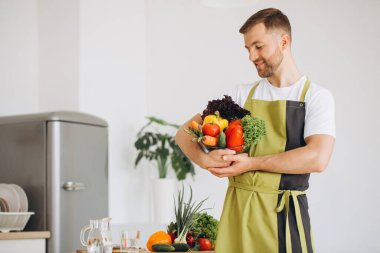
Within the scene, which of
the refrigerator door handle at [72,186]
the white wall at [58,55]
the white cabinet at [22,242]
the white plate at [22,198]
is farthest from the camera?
the white wall at [58,55]

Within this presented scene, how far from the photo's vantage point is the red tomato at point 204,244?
7.92 feet

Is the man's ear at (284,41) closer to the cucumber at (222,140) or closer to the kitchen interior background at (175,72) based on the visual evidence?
the cucumber at (222,140)

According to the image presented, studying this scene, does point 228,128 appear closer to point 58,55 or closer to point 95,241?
point 95,241

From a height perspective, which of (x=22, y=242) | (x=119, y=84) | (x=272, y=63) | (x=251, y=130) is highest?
(x=119, y=84)

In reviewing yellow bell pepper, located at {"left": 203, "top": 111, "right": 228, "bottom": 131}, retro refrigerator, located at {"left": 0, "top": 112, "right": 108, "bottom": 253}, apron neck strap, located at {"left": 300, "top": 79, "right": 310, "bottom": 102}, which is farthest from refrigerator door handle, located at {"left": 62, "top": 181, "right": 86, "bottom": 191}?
apron neck strap, located at {"left": 300, "top": 79, "right": 310, "bottom": 102}

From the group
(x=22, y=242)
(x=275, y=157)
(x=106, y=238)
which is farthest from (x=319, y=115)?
(x=22, y=242)

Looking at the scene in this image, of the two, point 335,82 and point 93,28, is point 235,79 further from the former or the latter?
point 93,28

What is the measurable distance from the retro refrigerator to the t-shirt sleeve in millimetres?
1943

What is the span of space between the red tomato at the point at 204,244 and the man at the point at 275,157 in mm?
329

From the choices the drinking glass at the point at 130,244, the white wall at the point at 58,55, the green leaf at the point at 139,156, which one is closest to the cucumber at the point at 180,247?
the drinking glass at the point at 130,244

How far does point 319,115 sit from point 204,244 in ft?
2.45

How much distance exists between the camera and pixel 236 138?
6.43 feet

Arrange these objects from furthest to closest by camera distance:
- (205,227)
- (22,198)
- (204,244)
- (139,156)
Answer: (139,156) < (22,198) < (205,227) < (204,244)

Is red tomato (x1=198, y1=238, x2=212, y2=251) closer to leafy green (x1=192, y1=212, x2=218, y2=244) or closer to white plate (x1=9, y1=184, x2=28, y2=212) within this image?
leafy green (x1=192, y1=212, x2=218, y2=244)
